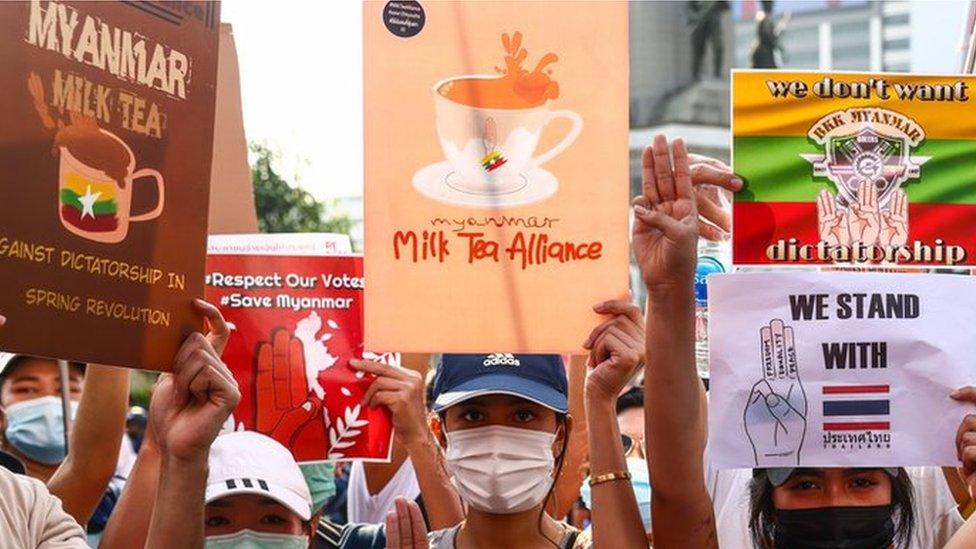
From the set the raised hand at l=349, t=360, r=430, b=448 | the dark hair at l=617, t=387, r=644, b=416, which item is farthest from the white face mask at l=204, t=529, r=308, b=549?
the dark hair at l=617, t=387, r=644, b=416

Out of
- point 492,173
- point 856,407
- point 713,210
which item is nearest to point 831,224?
point 713,210

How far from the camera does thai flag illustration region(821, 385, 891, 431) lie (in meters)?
4.64

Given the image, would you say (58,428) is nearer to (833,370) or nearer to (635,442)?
(635,442)

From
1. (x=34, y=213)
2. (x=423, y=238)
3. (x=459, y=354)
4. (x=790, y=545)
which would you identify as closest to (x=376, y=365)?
(x=459, y=354)

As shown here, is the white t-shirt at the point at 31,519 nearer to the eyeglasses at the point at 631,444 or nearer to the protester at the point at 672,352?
the protester at the point at 672,352

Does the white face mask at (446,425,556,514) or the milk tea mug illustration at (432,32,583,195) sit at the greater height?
the milk tea mug illustration at (432,32,583,195)

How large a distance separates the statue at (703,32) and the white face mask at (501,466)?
57355 mm

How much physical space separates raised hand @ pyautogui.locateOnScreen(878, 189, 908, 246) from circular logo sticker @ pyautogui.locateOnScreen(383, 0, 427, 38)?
1.28 m

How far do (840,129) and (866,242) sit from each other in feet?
0.98

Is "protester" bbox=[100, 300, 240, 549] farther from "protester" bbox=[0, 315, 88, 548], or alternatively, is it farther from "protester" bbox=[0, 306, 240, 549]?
"protester" bbox=[0, 315, 88, 548]

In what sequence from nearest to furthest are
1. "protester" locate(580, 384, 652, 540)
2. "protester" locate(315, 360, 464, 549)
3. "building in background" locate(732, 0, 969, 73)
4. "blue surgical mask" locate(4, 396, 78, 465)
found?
"protester" locate(315, 360, 464, 549) < "protester" locate(580, 384, 652, 540) < "blue surgical mask" locate(4, 396, 78, 465) < "building in background" locate(732, 0, 969, 73)

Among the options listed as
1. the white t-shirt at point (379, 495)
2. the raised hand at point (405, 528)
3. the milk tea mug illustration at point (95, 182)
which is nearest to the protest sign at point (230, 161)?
the white t-shirt at point (379, 495)

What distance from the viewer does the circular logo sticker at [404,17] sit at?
15.4 feet

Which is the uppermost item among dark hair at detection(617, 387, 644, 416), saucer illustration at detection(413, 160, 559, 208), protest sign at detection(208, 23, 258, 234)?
protest sign at detection(208, 23, 258, 234)
